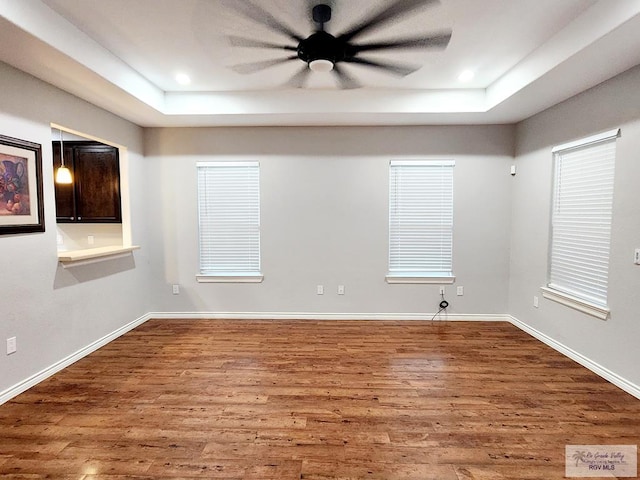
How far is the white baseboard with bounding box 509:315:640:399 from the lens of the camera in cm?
246

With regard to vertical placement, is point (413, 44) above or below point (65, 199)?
above

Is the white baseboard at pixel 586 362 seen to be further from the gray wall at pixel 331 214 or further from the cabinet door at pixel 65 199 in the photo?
the cabinet door at pixel 65 199

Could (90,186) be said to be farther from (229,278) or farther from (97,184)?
(229,278)

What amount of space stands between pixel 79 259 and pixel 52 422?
1435 millimetres

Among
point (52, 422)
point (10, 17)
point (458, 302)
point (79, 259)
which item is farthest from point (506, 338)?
point (10, 17)

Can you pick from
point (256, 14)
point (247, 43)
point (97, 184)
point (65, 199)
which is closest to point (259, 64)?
point (247, 43)

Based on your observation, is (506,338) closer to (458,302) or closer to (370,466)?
(458,302)

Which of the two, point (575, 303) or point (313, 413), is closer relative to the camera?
point (313, 413)

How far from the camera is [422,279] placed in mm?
4141

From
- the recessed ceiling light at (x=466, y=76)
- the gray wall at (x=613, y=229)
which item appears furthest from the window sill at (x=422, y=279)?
the recessed ceiling light at (x=466, y=76)

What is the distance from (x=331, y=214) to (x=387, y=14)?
2.65m

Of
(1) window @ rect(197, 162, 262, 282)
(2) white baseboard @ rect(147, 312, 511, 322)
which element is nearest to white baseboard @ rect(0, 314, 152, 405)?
(2) white baseboard @ rect(147, 312, 511, 322)

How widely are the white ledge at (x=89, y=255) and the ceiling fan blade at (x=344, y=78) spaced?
283 centimetres

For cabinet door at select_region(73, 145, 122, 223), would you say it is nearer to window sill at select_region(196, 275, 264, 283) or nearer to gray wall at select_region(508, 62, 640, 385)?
window sill at select_region(196, 275, 264, 283)
